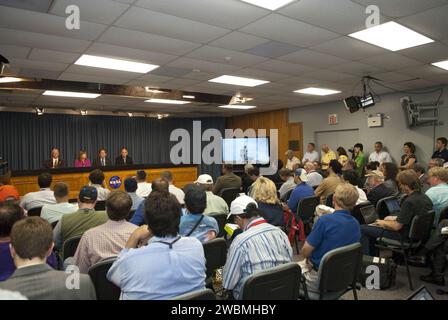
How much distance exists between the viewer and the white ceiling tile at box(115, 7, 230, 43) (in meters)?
3.14

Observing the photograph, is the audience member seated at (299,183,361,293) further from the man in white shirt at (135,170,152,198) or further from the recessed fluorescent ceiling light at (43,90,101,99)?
the recessed fluorescent ceiling light at (43,90,101,99)

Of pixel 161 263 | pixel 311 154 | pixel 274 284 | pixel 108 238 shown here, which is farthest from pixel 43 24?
pixel 311 154

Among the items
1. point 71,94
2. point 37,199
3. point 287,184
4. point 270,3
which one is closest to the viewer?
point 270,3

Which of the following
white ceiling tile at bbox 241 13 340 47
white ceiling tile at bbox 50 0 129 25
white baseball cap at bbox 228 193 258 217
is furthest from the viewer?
white ceiling tile at bbox 241 13 340 47

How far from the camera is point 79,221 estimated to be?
2.57 meters

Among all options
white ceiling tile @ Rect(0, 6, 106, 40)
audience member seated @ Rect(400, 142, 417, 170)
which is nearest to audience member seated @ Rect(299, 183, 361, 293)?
white ceiling tile @ Rect(0, 6, 106, 40)

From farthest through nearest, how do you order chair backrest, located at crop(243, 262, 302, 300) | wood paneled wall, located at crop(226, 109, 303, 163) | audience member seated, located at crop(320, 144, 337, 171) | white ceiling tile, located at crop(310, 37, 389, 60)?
wood paneled wall, located at crop(226, 109, 303, 163)
audience member seated, located at crop(320, 144, 337, 171)
white ceiling tile, located at crop(310, 37, 389, 60)
chair backrest, located at crop(243, 262, 302, 300)

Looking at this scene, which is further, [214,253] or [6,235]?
[214,253]

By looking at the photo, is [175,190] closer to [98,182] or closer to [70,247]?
[98,182]

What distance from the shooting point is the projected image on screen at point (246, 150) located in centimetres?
1116

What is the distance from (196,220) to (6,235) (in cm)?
124

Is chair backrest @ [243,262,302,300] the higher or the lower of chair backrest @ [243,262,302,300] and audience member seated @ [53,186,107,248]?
the lower

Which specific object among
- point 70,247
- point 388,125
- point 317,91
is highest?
point 317,91

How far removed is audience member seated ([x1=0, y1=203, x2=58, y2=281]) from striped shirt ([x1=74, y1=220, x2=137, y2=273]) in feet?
0.76
